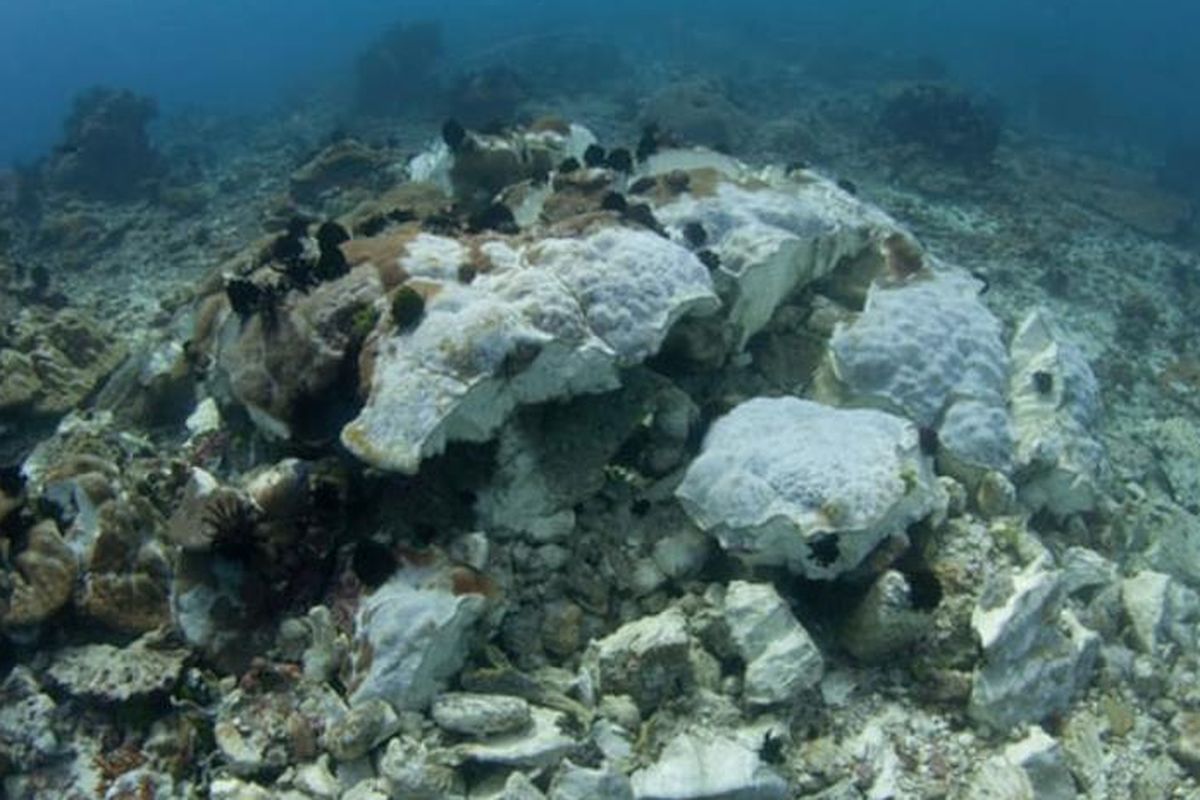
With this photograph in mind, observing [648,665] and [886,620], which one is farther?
[886,620]

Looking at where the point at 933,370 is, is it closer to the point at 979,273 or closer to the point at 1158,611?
the point at 1158,611

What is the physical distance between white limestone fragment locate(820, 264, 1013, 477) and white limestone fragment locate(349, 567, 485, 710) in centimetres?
615

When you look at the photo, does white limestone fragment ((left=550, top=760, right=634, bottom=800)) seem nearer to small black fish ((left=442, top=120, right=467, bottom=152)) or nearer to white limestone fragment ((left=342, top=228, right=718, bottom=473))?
white limestone fragment ((left=342, top=228, right=718, bottom=473))

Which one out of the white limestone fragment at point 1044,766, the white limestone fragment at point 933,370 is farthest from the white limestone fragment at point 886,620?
the white limestone fragment at point 933,370

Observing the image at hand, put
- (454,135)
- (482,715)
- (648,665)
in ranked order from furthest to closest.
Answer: (454,135)
(648,665)
(482,715)

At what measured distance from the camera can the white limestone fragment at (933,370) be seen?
39.5 ft

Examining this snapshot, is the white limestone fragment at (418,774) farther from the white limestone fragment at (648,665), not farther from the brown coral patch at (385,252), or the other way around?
the brown coral patch at (385,252)

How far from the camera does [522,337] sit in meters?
9.44

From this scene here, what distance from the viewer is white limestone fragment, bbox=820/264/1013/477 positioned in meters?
12.0

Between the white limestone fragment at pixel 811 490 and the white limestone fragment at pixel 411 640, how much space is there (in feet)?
9.11

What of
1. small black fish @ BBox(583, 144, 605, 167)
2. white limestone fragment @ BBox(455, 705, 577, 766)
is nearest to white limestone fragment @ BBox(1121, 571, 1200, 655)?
white limestone fragment @ BBox(455, 705, 577, 766)

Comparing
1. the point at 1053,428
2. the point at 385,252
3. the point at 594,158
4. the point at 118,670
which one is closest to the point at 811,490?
the point at 1053,428

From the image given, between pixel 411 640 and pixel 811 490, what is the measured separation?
416cm

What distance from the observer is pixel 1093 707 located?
10.3 meters
